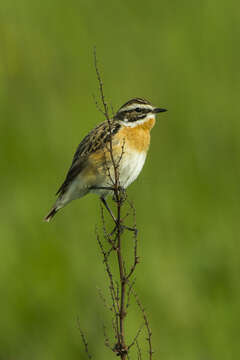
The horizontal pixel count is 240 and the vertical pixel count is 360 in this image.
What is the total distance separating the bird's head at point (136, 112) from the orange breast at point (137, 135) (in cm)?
5

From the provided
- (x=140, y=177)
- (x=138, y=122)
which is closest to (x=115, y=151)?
(x=138, y=122)

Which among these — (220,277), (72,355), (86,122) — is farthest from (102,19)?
(72,355)

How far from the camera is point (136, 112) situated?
7.12 m

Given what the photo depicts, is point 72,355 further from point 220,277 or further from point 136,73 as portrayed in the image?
point 136,73

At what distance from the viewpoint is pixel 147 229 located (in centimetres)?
973

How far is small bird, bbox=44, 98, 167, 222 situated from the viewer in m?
6.91

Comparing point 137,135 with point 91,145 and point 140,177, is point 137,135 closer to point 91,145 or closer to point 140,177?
point 91,145

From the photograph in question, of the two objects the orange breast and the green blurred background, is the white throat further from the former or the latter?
the green blurred background

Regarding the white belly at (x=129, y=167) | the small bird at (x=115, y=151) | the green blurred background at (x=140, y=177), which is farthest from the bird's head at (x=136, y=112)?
the green blurred background at (x=140, y=177)

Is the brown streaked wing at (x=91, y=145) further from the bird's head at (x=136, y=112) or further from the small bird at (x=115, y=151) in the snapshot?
the bird's head at (x=136, y=112)

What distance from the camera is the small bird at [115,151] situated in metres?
6.91

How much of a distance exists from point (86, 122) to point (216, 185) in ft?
6.47

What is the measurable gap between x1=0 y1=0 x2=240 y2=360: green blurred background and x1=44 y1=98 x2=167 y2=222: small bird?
2186mm

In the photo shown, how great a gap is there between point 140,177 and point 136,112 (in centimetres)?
284
